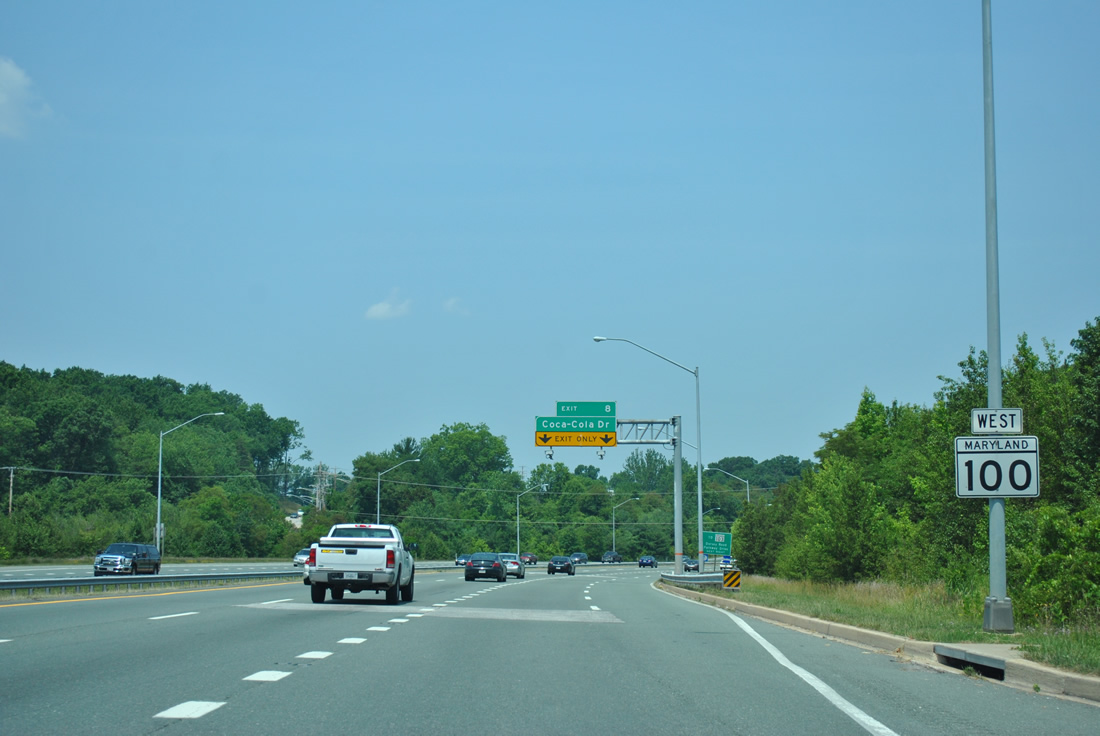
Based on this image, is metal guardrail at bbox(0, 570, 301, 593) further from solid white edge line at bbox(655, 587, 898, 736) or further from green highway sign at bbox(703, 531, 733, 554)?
green highway sign at bbox(703, 531, 733, 554)

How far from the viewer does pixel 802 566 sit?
203ft

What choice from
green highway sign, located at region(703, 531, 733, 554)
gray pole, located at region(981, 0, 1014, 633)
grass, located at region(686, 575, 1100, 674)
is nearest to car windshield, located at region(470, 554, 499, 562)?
green highway sign, located at region(703, 531, 733, 554)

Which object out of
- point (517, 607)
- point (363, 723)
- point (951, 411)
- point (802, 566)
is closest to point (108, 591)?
point (517, 607)

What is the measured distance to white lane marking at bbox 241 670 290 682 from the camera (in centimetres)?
1071

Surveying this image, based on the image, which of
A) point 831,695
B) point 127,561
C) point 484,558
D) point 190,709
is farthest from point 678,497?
point 190,709

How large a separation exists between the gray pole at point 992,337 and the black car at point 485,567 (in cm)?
3541

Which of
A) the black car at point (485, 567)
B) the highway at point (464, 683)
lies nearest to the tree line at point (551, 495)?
the highway at point (464, 683)

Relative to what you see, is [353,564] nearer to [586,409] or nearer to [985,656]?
[985,656]

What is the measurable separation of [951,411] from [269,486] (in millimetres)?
152526

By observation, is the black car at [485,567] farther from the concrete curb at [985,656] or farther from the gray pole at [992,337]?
the gray pole at [992,337]

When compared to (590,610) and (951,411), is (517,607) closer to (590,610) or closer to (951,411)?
(590,610)

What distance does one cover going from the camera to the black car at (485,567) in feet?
165

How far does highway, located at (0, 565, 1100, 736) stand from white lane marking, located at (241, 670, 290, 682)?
2cm

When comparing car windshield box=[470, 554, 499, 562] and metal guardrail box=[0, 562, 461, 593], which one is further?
car windshield box=[470, 554, 499, 562]
